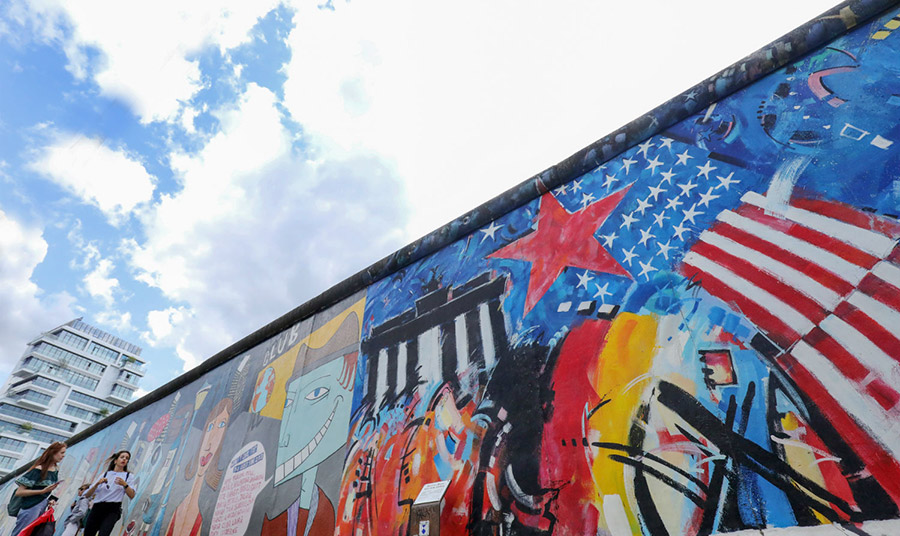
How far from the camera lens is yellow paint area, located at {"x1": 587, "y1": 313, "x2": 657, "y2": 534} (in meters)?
2.75

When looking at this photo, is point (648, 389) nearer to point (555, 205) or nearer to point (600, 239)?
point (600, 239)

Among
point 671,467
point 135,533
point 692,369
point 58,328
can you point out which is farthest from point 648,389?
point 58,328

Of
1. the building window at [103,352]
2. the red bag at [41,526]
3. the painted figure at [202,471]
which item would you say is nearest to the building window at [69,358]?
the building window at [103,352]

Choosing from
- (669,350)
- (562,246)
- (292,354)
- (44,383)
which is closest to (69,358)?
(44,383)

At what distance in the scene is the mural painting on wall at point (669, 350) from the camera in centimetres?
230

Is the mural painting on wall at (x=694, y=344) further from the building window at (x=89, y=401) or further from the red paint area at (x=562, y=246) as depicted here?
the building window at (x=89, y=401)

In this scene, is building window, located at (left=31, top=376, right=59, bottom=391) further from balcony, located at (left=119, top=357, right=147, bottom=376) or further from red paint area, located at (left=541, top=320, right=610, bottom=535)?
red paint area, located at (left=541, top=320, right=610, bottom=535)

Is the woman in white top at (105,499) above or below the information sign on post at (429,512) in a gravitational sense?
above

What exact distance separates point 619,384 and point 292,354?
4.79 m

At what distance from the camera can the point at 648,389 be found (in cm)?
284

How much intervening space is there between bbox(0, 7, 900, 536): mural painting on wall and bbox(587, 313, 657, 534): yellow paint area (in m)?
0.01

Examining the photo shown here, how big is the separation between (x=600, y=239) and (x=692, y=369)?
1.26m

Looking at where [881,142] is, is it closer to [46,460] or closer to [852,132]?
[852,132]

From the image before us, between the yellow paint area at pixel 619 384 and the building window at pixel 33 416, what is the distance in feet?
213
